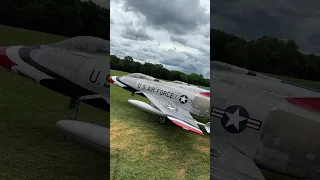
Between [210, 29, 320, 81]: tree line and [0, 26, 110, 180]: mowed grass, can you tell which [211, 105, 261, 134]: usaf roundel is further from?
[0, 26, 110, 180]: mowed grass

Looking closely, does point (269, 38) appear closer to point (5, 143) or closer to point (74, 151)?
point (74, 151)

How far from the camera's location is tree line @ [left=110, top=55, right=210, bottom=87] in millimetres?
1779

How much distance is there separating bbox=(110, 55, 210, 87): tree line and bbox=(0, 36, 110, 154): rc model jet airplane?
0.14 meters

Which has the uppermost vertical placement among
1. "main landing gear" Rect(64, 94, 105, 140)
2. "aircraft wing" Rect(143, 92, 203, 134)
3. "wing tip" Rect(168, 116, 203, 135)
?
"main landing gear" Rect(64, 94, 105, 140)

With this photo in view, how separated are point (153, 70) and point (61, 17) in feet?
2.51

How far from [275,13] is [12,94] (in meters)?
1.63

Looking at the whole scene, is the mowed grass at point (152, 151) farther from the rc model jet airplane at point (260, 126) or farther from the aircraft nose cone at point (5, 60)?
the aircraft nose cone at point (5, 60)

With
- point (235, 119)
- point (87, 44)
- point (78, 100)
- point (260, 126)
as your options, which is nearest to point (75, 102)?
point (78, 100)

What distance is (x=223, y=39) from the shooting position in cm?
152

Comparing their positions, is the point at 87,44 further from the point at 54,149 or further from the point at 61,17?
the point at 54,149

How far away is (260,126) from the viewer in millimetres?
1336

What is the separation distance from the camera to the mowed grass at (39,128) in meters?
1.54

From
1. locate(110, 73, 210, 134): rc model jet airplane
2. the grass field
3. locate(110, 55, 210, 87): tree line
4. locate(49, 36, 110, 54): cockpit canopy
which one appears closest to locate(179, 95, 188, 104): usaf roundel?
locate(110, 73, 210, 134): rc model jet airplane

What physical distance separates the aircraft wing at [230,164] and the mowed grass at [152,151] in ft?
1.12
